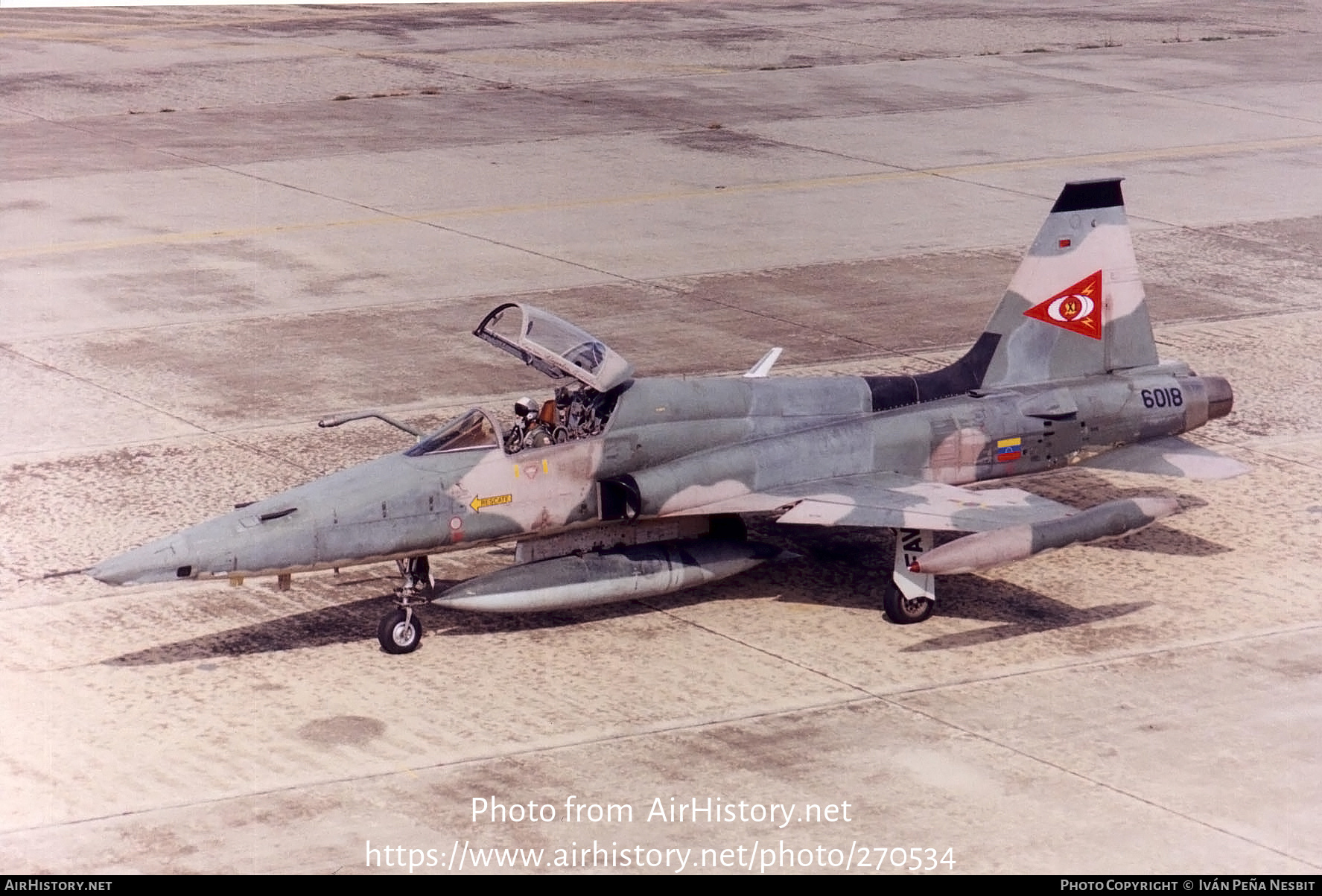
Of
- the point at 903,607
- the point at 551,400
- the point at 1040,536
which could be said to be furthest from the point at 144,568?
the point at 1040,536

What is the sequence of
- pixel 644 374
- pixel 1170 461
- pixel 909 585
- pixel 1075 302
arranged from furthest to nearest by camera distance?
pixel 644 374
pixel 1075 302
pixel 1170 461
pixel 909 585

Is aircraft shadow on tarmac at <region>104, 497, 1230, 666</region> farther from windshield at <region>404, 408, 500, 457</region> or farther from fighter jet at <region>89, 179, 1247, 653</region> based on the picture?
windshield at <region>404, 408, 500, 457</region>

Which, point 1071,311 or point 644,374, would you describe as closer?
point 1071,311

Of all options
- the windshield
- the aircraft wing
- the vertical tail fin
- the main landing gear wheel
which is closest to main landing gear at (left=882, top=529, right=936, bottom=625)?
the main landing gear wheel

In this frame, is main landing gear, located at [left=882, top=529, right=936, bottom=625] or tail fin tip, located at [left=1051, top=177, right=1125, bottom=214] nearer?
main landing gear, located at [left=882, top=529, right=936, bottom=625]

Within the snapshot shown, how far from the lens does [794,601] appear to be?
15.7 metres

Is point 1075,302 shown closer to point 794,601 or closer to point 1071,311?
point 1071,311

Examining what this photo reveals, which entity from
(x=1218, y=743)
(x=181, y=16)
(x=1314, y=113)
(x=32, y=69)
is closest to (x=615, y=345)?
(x=1218, y=743)

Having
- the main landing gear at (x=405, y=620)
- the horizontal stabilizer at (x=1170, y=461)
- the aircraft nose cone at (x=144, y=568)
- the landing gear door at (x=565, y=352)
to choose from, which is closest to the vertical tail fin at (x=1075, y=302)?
the horizontal stabilizer at (x=1170, y=461)

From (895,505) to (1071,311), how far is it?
3.28 meters

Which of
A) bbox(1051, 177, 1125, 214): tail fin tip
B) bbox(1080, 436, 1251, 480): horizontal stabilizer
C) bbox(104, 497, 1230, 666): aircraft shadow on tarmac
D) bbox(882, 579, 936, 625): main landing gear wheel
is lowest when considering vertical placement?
bbox(104, 497, 1230, 666): aircraft shadow on tarmac

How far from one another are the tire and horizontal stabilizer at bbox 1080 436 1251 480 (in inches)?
251

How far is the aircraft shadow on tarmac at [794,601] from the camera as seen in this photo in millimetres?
14719

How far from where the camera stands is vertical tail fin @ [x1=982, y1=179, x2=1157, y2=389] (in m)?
16.8
